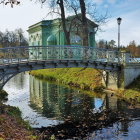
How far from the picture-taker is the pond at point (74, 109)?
591 inches

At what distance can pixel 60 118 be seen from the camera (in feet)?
59.5

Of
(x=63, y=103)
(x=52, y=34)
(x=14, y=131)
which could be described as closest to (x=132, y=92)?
(x=63, y=103)

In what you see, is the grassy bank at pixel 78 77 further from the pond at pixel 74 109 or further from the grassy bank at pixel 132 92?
the grassy bank at pixel 132 92

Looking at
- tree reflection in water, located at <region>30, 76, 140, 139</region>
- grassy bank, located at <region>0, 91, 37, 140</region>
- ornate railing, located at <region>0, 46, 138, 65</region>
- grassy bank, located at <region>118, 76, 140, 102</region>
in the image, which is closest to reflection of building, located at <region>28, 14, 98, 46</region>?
ornate railing, located at <region>0, 46, 138, 65</region>

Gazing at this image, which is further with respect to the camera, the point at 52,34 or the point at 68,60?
the point at 52,34

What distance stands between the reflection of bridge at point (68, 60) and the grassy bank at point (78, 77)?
72.9 inches

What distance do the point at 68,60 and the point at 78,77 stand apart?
10.6m

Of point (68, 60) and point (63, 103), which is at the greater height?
point (68, 60)

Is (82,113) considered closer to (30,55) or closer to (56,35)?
(30,55)

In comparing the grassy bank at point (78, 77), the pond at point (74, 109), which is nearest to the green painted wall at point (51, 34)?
the grassy bank at point (78, 77)

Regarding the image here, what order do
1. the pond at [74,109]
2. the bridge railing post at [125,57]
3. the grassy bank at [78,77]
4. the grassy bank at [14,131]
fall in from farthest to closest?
the grassy bank at [78,77] → the bridge railing post at [125,57] → the pond at [74,109] → the grassy bank at [14,131]

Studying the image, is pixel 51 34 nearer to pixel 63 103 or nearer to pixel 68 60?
pixel 68 60

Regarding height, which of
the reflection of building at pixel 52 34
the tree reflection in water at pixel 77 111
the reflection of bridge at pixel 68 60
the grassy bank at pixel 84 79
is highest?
the reflection of building at pixel 52 34

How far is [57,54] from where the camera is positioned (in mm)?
24000
